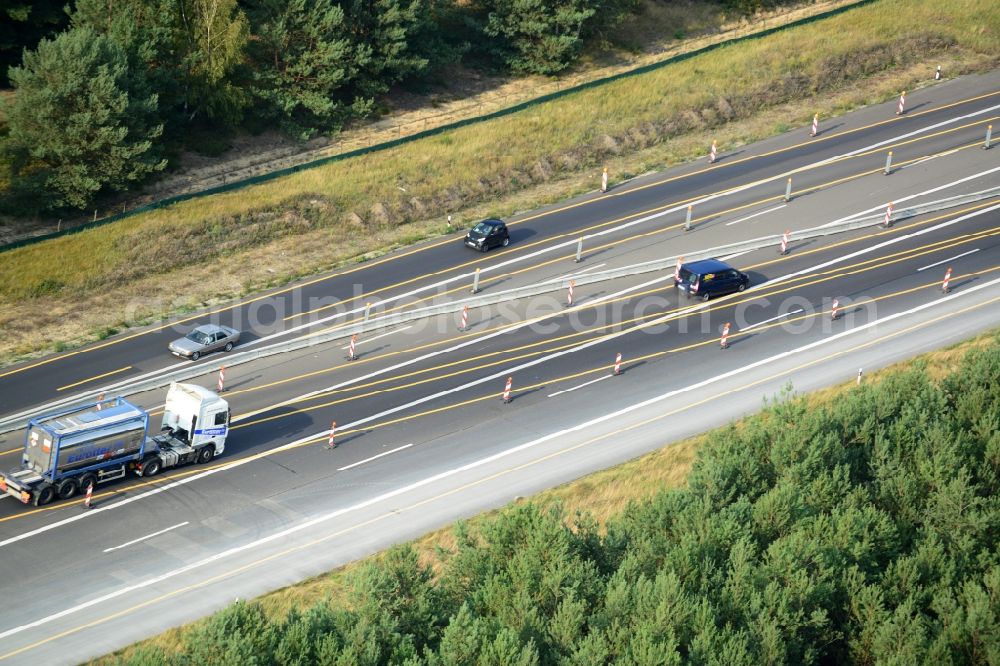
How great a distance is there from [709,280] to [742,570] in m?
24.9

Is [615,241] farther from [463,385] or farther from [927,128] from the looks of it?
[927,128]

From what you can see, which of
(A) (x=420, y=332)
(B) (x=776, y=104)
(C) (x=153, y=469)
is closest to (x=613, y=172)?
(B) (x=776, y=104)

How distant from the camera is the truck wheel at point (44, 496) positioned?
36594mm

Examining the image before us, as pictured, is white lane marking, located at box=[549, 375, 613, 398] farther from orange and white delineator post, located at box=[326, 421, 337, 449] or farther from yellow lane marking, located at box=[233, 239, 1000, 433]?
orange and white delineator post, located at box=[326, 421, 337, 449]

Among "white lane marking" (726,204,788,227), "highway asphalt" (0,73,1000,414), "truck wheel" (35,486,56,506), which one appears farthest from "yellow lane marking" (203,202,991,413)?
"truck wheel" (35,486,56,506)

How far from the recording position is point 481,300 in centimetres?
5181

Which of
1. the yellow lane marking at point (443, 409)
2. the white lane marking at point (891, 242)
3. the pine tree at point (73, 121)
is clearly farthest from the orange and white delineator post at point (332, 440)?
the pine tree at point (73, 121)

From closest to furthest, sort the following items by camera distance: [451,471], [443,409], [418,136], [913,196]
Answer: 1. [451,471]
2. [443,409]
3. [913,196]
4. [418,136]

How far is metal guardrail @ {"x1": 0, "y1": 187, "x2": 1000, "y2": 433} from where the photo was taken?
44.4m

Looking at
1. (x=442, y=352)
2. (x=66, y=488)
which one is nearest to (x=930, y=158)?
(x=442, y=352)

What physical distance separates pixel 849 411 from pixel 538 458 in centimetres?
1099

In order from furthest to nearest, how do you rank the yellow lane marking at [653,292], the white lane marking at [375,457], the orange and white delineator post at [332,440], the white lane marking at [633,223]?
1. the yellow lane marking at [653,292]
2. the white lane marking at [633,223]
3. the orange and white delineator post at [332,440]
4. the white lane marking at [375,457]

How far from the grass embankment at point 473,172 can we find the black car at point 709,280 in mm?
13070

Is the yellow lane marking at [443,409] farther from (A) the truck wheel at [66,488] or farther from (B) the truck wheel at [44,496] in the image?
(A) the truck wheel at [66,488]
